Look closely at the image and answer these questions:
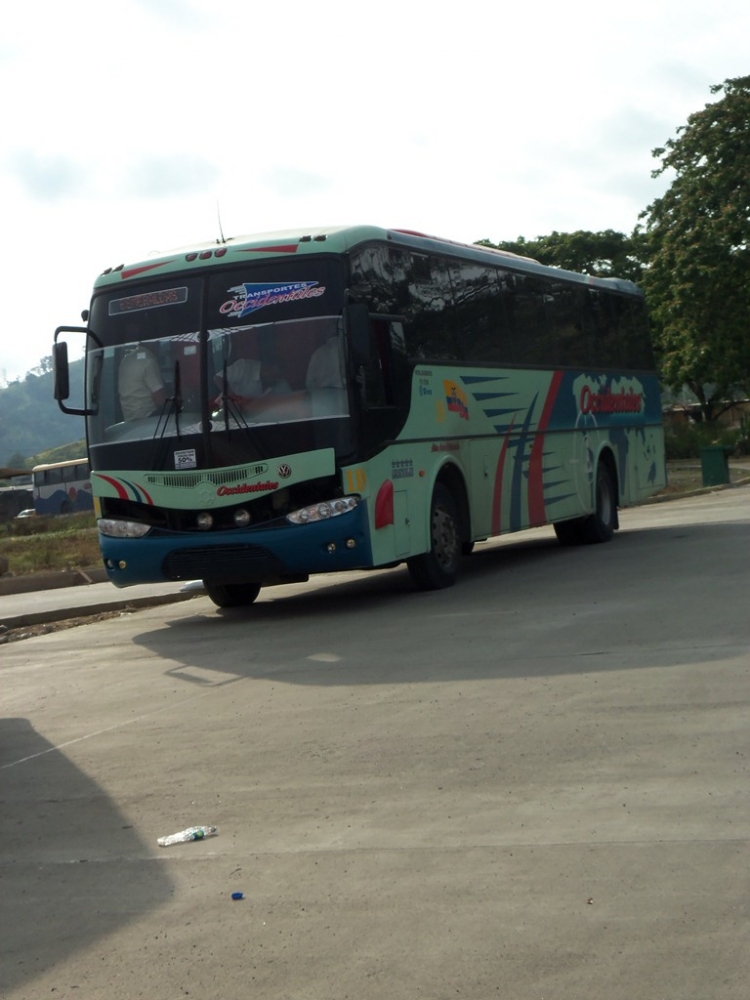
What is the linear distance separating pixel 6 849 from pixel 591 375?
15579 millimetres

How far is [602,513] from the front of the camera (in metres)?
20.7

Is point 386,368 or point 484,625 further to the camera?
point 386,368

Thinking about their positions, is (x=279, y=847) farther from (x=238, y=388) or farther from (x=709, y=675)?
(x=238, y=388)

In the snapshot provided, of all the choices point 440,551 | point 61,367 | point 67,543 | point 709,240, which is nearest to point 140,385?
point 61,367

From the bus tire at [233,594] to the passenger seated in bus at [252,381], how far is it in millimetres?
2803

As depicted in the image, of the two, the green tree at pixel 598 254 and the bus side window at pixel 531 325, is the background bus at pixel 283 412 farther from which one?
the green tree at pixel 598 254

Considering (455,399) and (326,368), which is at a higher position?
(326,368)

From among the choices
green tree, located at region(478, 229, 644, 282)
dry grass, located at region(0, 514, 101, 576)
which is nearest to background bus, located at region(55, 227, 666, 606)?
dry grass, located at region(0, 514, 101, 576)

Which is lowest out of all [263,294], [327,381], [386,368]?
[327,381]

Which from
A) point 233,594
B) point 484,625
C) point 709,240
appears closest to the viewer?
point 484,625

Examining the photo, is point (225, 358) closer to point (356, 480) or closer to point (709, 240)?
point (356, 480)

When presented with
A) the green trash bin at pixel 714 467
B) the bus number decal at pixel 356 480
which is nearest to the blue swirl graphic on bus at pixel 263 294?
the bus number decal at pixel 356 480

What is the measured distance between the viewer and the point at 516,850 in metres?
5.50

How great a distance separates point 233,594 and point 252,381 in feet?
10.6
